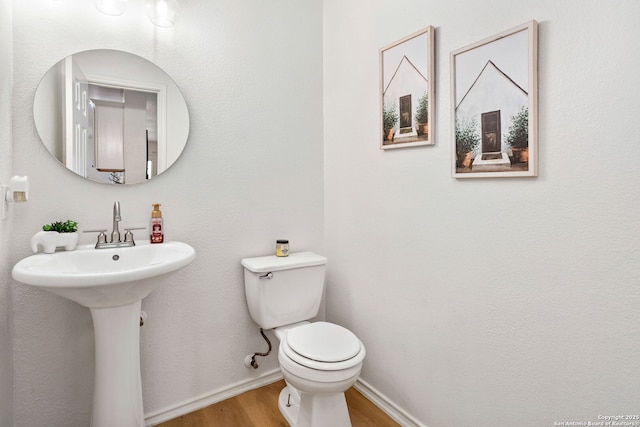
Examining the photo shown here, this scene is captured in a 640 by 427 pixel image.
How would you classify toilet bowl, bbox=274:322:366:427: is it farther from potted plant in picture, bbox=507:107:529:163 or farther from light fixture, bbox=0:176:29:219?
light fixture, bbox=0:176:29:219

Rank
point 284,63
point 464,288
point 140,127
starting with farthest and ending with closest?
point 284,63
point 140,127
point 464,288

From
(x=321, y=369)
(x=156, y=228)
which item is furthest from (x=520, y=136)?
(x=156, y=228)

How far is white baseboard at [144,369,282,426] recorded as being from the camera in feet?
5.70

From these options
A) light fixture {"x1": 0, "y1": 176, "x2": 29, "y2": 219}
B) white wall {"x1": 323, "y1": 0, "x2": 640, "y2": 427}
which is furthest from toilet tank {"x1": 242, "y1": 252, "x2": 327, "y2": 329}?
light fixture {"x1": 0, "y1": 176, "x2": 29, "y2": 219}

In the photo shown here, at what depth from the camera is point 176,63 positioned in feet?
5.67

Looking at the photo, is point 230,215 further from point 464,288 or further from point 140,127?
point 464,288

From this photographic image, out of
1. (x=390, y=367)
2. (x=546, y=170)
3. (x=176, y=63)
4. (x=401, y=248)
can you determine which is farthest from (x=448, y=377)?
(x=176, y=63)

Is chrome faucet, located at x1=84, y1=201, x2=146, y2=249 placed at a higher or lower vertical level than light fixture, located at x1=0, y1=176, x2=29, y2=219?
lower

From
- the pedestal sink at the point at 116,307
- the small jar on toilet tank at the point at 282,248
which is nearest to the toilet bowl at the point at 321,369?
the small jar on toilet tank at the point at 282,248

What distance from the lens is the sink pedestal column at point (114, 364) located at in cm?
135

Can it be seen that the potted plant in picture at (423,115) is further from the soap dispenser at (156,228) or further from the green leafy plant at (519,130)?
the soap dispenser at (156,228)

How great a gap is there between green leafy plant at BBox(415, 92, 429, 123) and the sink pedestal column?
1.47 metres

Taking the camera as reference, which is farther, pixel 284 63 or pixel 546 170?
pixel 284 63

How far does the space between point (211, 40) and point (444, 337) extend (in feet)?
6.15
